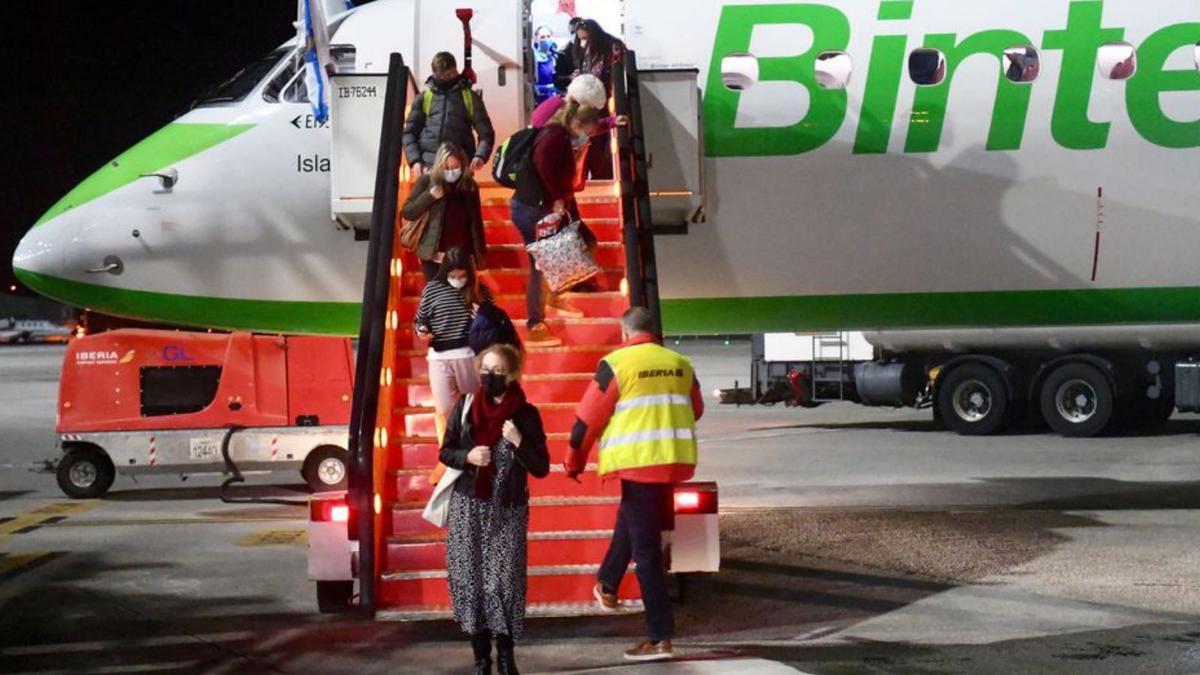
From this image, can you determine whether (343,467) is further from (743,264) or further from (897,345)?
(897,345)

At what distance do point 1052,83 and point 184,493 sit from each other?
1123 cm

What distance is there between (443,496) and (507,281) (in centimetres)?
376

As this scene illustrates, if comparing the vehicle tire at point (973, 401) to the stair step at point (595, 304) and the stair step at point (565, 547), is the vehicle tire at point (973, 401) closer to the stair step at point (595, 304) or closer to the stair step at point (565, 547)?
the stair step at point (595, 304)

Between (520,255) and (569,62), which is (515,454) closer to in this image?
(520,255)

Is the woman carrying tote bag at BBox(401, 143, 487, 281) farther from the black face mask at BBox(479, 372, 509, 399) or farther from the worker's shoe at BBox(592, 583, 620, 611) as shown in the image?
the worker's shoe at BBox(592, 583, 620, 611)

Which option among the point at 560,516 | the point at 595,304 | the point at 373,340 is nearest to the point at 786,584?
the point at 560,516

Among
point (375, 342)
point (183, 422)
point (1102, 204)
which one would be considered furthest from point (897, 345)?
point (375, 342)

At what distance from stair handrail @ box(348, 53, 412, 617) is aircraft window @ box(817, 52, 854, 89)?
12.9 feet

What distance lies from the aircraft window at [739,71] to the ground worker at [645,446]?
5425 millimetres

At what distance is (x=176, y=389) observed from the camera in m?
18.1

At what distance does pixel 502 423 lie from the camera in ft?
25.5

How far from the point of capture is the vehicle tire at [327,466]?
16906 mm

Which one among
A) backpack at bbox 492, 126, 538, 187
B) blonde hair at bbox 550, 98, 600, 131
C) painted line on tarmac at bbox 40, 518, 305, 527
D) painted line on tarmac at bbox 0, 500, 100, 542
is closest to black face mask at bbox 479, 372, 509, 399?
backpack at bbox 492, 126, 538, 187

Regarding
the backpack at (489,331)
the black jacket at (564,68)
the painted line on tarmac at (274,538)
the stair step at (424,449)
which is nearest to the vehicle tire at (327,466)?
A: the painted line on tarmac at (274,538)
